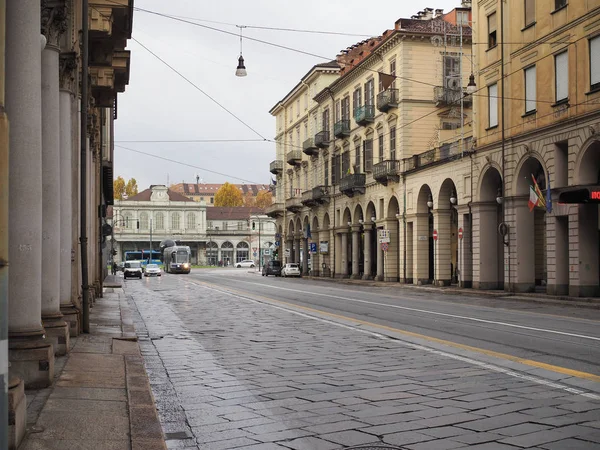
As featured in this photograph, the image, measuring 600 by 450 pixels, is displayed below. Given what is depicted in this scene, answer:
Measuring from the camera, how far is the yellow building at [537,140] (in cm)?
2878

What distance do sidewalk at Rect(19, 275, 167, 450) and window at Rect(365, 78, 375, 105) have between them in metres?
43.4

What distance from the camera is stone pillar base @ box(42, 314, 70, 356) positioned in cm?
1096

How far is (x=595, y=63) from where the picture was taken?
28.1 meters

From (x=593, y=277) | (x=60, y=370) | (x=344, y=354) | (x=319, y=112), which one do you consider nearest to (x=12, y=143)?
(x=60, y=370)

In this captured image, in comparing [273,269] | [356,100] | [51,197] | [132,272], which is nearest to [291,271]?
[273,269]

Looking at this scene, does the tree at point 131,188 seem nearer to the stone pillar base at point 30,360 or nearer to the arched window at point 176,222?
the arched window at point 176,222

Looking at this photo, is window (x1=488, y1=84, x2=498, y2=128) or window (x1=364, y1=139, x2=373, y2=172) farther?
window (x1=364, y1=139, x2=373, y2=172)

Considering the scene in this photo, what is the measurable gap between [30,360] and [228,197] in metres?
147

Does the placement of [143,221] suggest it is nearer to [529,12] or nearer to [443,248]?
[443,248]

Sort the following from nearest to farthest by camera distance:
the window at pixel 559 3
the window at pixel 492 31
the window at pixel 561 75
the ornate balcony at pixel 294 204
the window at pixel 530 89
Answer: the window at pixel 561 75 < the window at pixel 559 3 < the window at pixel 530 89 < the window at pixel 492 31 < the ornate balcony at pixel 294 204

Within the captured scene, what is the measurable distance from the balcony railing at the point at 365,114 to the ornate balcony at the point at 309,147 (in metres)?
12.5

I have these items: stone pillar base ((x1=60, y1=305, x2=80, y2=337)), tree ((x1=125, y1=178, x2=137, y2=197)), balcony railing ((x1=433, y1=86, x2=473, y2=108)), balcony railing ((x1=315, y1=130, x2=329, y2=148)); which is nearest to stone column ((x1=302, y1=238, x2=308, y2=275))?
balcony railing ((x1=315, y1=130, x2=329, y2=148))

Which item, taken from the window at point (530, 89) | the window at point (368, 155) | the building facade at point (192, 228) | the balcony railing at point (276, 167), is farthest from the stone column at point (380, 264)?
the building facade at point (192, 228)

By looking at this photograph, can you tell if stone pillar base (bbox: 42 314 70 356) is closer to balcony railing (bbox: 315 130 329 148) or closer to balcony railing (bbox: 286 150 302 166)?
Answer: balcony railing (bbox: 315 130 329 148)
